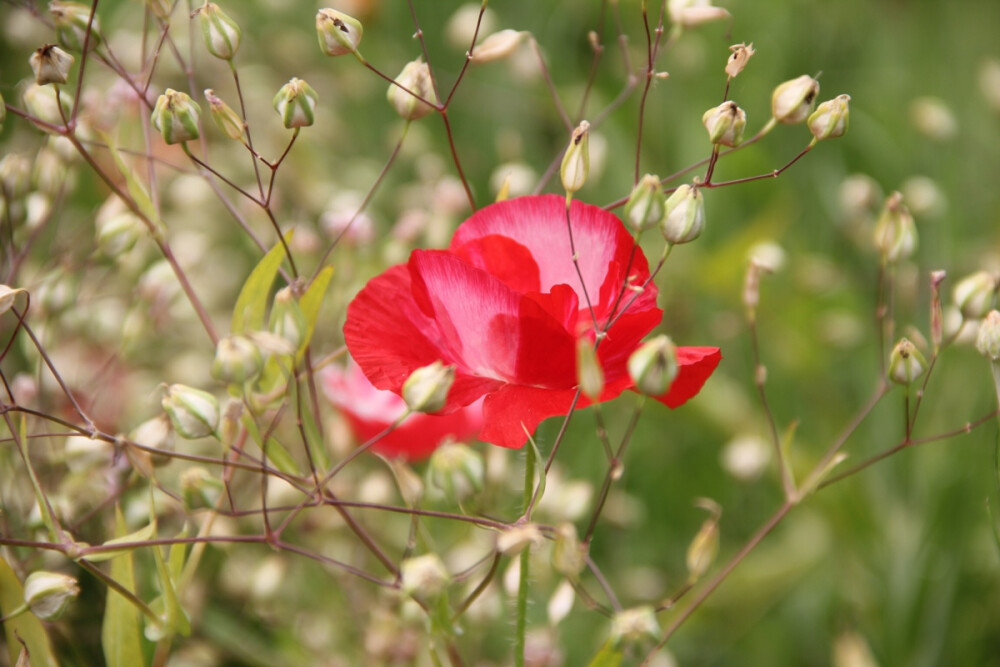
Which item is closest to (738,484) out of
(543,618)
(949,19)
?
(543,618)

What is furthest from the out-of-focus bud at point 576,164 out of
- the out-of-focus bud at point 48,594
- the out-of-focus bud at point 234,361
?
the out-of-focus bud at point 48,594

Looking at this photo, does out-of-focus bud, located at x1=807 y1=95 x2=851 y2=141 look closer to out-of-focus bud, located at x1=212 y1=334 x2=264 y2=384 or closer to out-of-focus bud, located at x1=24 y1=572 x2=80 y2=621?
out-of-focus bud, located at x1=212 y1=334 x2=264 y2=384

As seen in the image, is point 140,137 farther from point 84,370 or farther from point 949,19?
point 949,19

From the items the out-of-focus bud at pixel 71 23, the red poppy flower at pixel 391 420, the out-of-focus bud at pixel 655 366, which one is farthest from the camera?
the red poppy flower at pixel 391 420

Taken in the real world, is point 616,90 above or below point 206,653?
above

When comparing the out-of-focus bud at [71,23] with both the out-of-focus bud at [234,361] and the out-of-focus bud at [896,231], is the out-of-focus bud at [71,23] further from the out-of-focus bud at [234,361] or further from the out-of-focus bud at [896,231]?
the out-of-focus bud at [896,231]

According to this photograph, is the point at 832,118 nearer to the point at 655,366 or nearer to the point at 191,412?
the point at 655,366

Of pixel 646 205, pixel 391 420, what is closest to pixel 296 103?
pixel 646 205

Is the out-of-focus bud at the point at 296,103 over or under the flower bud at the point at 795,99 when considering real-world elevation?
over
